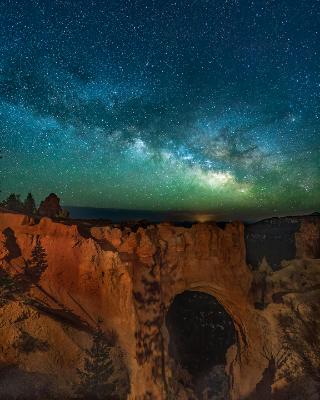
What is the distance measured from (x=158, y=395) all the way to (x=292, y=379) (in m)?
7.44

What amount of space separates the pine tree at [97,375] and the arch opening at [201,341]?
4488 millimetres

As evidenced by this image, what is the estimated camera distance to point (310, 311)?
1966 centimetres

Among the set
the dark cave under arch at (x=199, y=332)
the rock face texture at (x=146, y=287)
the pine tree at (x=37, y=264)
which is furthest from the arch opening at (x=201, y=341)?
the pine tree at (x=37, y=264)

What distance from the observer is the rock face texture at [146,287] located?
1786 centimetres

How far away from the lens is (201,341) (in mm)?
29750

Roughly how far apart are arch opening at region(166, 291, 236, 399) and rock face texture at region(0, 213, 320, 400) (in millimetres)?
1827

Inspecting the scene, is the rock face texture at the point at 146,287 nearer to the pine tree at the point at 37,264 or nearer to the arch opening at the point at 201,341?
the pine tree at the point at 37,264

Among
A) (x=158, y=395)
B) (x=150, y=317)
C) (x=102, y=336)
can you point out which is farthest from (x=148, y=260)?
(x=158, y=395)

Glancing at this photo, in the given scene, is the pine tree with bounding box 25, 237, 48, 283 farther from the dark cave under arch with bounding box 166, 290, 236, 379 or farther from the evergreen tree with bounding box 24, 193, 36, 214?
the evergreen tree with bounding box 24, 193, 36, 214

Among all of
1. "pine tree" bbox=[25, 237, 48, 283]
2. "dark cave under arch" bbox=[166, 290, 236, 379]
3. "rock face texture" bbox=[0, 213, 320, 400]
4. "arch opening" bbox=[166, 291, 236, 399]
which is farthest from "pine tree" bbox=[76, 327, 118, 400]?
"dark cave under arch" bbox=[166, 290, 236, 379]

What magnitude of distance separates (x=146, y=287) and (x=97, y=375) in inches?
208

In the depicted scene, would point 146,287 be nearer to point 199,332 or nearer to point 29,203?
point 199,332

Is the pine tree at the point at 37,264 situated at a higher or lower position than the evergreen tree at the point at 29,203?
lower

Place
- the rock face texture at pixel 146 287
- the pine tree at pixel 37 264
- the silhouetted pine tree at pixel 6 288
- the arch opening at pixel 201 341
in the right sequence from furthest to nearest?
the arch opening at pixel 201 341, the pine tree at pixel 37 264, the rock face texture at pixel 146 287, the silhouetted pine tree at pixel 6 288
